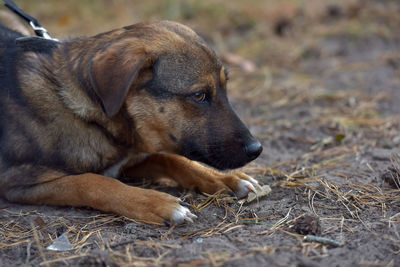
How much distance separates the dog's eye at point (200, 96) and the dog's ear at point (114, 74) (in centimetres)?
48

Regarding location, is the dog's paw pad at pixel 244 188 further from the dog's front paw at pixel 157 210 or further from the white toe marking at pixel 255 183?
the dog's front paw at pixel 157 210

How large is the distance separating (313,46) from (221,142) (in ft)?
19.6

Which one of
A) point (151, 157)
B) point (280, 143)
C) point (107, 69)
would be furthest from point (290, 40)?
point (107, 69)

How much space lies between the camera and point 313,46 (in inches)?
352

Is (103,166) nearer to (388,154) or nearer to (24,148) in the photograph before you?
(24,148)

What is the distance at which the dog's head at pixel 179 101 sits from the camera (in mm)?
3555

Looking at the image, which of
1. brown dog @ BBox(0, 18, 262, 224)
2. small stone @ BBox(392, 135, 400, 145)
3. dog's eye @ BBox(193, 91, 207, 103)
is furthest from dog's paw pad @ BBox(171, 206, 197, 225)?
small stone @ BBox(392, 135, 400, 145)

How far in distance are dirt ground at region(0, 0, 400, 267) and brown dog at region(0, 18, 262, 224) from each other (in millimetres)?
230

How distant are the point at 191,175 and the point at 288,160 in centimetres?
127

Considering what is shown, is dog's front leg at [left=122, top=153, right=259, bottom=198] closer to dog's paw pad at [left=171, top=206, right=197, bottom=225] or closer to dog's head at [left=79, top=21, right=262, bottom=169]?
dog's head at [left=79, top=21, right=262, bottom=169]

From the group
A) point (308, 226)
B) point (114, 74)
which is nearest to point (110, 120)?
point (114, 74)

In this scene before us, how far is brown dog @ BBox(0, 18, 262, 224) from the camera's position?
3.54m

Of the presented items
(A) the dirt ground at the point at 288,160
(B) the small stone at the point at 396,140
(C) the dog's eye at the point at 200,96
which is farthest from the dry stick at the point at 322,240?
(B) the small stone at the point at 396,140

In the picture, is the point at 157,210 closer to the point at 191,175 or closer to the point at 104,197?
the point at 104,197
